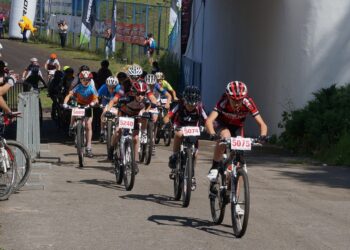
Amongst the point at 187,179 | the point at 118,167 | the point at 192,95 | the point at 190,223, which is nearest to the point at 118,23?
the point at 118,167

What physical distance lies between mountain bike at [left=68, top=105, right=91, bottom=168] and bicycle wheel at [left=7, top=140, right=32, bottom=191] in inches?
148

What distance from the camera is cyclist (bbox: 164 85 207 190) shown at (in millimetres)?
12883

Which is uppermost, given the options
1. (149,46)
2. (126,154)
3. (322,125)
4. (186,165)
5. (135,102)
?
(149,46)

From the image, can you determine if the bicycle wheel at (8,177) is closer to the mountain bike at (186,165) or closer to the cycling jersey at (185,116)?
the mountain bike at (186,165)

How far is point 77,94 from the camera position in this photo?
58.7 feet

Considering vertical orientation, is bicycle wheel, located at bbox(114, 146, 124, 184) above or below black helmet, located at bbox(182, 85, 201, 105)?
below

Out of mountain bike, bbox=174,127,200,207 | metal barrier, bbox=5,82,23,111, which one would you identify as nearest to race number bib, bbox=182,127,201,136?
mountain bike, bbox=174,127,200,207

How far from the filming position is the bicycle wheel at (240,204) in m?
9.98

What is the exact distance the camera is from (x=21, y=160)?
1264 centimetres

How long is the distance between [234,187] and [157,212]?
1911 millimetres

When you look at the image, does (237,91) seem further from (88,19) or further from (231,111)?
(88,19)

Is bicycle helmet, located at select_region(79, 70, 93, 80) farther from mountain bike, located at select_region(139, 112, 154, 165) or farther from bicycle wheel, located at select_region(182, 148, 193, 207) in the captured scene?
bicycle wheel, located at select_region(182, 148, 193, 207)

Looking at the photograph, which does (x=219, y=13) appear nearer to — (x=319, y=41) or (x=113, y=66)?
(x=319, y=41)

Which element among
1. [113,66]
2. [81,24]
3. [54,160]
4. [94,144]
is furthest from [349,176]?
[81,24]
